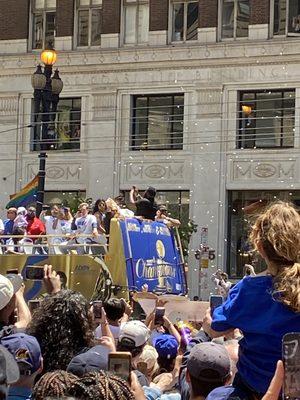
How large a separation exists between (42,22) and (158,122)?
20.2ft

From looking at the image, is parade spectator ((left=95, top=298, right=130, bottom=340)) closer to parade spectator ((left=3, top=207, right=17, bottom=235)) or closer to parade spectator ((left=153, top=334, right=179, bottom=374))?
parade spectator ((left=153, top=334, right=179, bottom=374))

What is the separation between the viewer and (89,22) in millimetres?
39688

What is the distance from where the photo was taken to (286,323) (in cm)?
562

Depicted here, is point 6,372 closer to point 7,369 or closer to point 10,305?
point 7,369

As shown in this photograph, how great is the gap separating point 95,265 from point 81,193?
19378 mm

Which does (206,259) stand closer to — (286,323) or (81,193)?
(81,193)

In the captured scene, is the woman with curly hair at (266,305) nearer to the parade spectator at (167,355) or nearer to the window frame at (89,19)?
the parade spectator at (167,355)

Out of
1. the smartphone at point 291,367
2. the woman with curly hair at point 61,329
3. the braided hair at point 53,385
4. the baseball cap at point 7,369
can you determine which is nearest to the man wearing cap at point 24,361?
the braided hair at point 53,385

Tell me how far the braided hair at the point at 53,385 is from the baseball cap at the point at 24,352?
716mm

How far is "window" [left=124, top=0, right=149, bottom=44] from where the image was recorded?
38.8 metres

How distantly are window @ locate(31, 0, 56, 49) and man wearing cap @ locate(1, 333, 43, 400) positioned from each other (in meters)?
34.9

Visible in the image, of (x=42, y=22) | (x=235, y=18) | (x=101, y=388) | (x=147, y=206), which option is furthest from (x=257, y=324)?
(x=42, y=22)

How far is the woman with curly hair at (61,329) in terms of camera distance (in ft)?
22.0

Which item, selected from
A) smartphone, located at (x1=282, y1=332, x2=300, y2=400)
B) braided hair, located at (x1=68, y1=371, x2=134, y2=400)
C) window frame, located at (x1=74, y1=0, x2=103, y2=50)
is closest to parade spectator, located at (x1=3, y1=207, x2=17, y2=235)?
window frame, located at (x1=74, y1=0, x2=103, y2=50)
